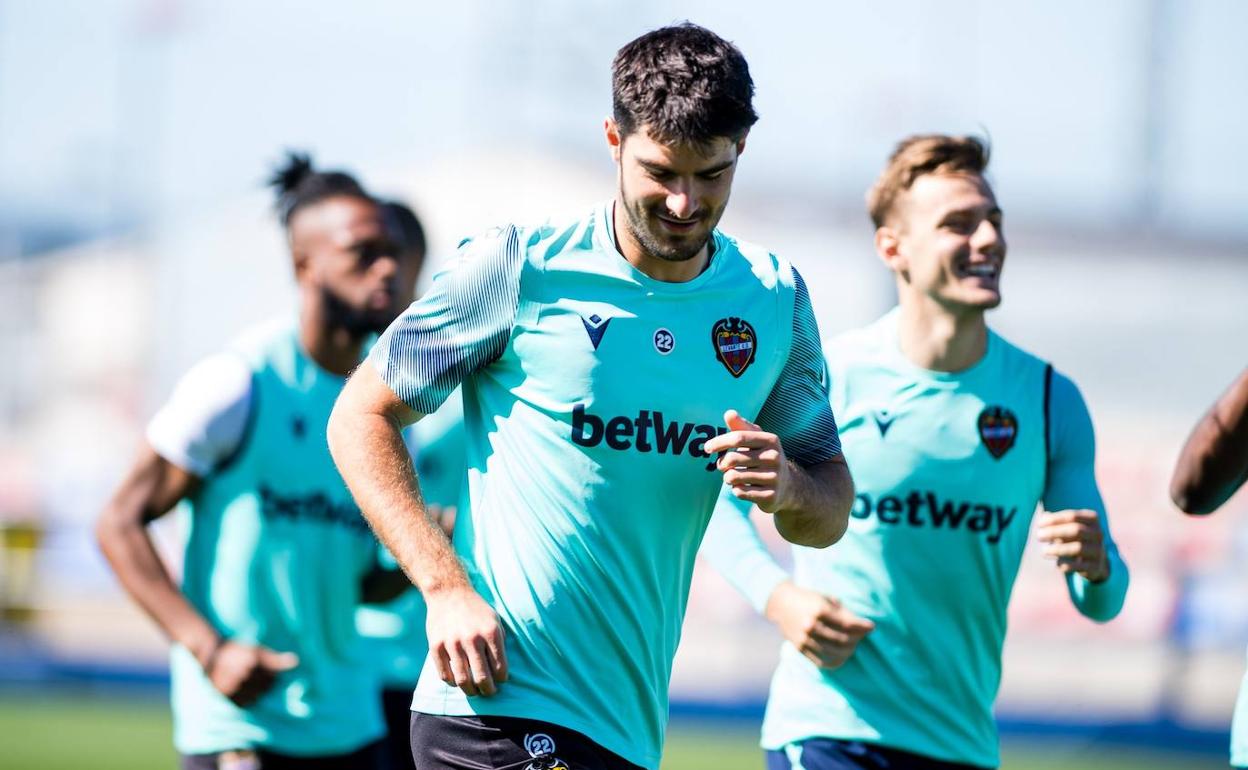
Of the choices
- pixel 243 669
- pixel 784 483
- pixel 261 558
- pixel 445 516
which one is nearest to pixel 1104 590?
pixel 784 483

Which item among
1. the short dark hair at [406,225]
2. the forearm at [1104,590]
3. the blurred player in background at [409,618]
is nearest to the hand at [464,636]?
the forearm at [1104,590]

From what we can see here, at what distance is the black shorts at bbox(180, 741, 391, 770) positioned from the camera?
5344 mm

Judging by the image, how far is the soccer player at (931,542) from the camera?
485 cm

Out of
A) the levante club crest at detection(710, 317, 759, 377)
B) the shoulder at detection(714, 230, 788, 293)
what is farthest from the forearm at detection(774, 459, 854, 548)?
the shoulder at detection(714, 230, 788, 293)

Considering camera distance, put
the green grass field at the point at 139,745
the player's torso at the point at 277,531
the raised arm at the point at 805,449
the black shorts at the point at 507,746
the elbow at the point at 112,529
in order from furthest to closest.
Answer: the green grass field at the point at 139,745
the player's torso at the point at 277,531
the elbow at the point at 112,529
the raised arm at the point at 805,449
the black shorts at the point at 507,746

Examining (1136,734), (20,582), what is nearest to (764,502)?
(1136,734)

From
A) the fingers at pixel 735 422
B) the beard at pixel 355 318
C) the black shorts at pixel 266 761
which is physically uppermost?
the beard at pixel 355 318

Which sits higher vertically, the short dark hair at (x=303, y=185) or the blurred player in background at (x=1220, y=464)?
the short dark hair at (x=303, y=185)

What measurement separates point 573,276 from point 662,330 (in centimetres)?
24

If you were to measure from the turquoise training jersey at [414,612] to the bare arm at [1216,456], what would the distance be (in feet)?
10.1

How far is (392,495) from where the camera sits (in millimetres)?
3496

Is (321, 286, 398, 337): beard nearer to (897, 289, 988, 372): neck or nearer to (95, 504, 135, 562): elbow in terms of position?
(95, 504, 135, 562): elbow

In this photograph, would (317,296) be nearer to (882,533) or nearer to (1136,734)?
(882,533)

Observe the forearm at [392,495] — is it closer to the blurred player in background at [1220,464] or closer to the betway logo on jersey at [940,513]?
the betway logo on jersey at [940,513]
